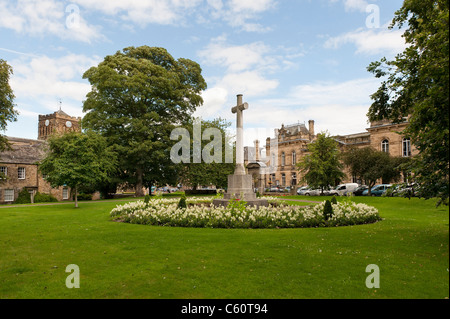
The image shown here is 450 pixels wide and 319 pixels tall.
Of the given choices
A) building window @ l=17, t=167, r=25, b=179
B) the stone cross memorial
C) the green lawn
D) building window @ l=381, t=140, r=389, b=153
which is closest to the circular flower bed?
the green lawn

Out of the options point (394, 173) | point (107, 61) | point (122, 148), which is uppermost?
point (107, 61)

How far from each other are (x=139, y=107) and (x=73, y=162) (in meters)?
14.3

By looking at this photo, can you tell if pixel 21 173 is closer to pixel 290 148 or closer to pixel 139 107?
pixel 139 107

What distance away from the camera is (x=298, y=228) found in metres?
13.1

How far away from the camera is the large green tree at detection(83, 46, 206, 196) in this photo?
34.9m

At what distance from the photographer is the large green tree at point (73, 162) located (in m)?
24.2

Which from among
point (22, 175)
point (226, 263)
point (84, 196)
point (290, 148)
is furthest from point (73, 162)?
point (290, 148)

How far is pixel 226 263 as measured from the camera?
748 centimetres

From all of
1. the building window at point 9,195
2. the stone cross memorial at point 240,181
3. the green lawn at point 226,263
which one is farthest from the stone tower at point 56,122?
the green lawn at point 226,263

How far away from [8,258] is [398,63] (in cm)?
1310

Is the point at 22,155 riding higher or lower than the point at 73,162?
higher
